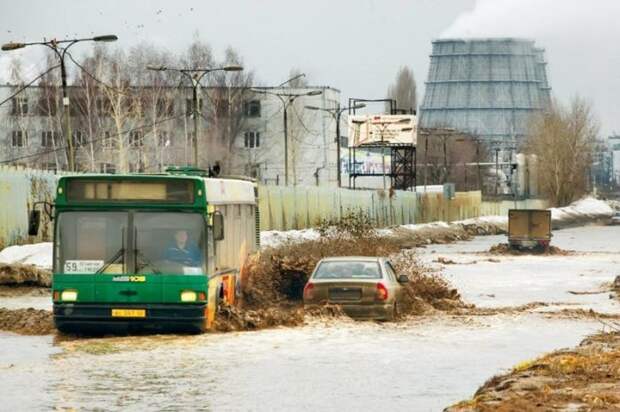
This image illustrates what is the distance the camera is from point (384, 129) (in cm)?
11969

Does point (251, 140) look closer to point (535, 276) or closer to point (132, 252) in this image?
point (535, 276)

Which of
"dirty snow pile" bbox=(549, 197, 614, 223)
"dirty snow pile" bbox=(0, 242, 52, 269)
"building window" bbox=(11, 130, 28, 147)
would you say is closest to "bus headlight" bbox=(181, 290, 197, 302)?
"dirty snow pile" bbox=(0, 242, 52, 269)

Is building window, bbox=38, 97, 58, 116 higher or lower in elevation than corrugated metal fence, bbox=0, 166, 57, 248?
higher

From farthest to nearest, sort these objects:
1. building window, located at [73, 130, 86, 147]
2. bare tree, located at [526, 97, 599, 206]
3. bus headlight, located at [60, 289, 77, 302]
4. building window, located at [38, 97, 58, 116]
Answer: bare tree, located at [526, 97, 599, 206], building window, located at [38, 97, 58, 116], building window, located at [73, 130, 86, 147], bus headlight, located at [60, 289, 77, 302]

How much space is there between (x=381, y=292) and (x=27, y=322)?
631 centimetres

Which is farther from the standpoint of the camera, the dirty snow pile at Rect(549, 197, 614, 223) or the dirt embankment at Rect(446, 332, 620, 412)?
the dirty snow pile at Rect(549, 197, 614, 223)

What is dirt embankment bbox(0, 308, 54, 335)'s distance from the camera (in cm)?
2655

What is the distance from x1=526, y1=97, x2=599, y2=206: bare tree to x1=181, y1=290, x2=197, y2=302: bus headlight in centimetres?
14048

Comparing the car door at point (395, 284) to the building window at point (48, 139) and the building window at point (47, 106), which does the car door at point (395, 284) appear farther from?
the building window at point (48, 139)

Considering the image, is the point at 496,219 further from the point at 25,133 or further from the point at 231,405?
the point at 231,405

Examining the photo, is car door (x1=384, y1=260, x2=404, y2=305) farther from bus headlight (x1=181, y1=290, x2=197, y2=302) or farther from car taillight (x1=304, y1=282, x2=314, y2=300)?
bus headlight (x1=181, y1=290, x2=197, y2=302)

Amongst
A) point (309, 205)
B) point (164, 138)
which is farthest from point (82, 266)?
point (164, 138)

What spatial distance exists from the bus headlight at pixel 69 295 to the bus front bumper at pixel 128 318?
0.25 ft

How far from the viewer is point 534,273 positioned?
56562 millimetres
